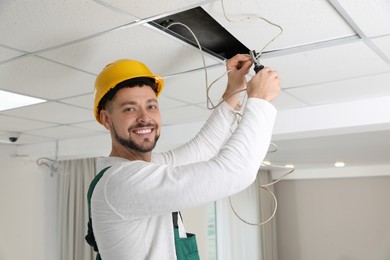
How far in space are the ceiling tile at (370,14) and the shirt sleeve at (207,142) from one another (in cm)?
53

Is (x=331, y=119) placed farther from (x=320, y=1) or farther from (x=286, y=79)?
(x=320, y=1)

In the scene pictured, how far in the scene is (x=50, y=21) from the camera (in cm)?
147

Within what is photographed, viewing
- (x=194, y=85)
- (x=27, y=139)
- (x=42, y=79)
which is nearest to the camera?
(x=42, y=79)

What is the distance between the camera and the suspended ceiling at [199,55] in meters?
1.42

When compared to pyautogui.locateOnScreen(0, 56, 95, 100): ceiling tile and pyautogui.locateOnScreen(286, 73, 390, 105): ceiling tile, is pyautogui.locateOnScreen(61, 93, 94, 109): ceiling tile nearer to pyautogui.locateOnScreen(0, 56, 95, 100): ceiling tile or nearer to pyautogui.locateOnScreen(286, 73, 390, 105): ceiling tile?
pyautogui.locateOnScreen(0, 56, 95, 100): ceiling tile

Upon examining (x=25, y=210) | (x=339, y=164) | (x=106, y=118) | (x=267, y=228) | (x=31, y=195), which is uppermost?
(x=339, y=164)

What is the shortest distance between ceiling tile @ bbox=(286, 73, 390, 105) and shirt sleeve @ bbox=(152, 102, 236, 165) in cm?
107

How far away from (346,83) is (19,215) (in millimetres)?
3396

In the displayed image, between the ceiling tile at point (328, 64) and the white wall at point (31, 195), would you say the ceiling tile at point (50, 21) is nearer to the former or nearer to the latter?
the ceiling tile at point (328, 64)

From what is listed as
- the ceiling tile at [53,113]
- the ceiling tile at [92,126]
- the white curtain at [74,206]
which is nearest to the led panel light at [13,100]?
the ceiling tile at [53,113]

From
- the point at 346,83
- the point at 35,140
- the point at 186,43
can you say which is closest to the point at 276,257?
the point at 35,140

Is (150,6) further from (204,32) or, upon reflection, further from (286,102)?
(286,102)

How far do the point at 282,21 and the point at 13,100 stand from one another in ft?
6.11

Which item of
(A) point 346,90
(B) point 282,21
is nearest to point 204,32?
(B) point 282,21
